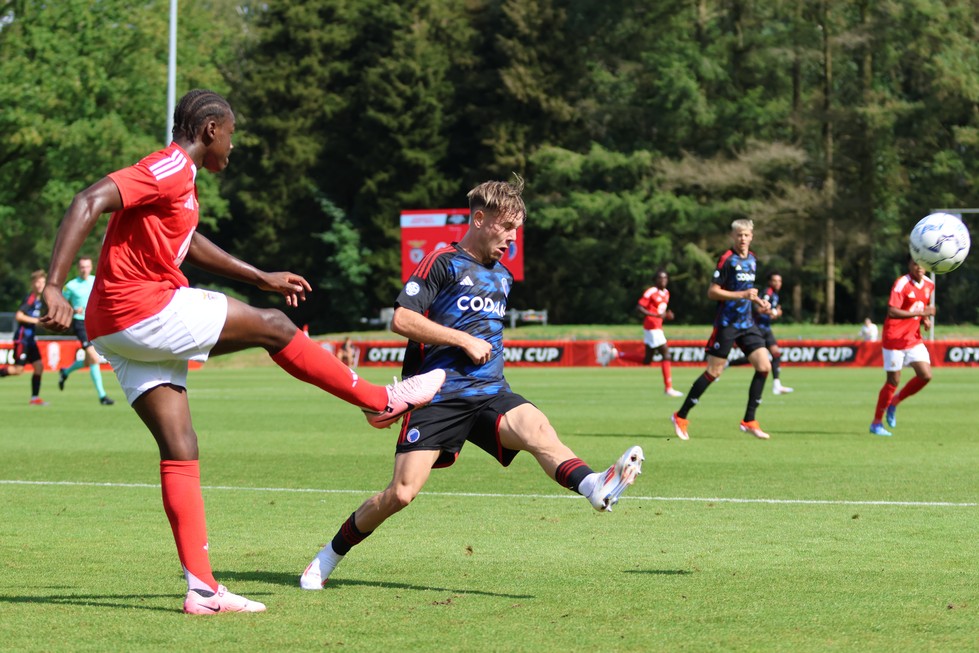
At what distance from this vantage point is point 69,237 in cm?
548

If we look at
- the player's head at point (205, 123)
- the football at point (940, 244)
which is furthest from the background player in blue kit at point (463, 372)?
the football at point (940, 244)

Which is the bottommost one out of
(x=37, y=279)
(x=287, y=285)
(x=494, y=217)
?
(x=37, y=279)

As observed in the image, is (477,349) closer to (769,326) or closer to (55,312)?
(55,312)

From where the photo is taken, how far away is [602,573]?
277 inches

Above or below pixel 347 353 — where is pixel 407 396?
above

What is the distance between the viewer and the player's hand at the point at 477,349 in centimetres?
644

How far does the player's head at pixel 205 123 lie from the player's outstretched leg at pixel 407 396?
1291 millimetres

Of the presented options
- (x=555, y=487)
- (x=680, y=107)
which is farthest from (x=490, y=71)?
(x=555, y=487)

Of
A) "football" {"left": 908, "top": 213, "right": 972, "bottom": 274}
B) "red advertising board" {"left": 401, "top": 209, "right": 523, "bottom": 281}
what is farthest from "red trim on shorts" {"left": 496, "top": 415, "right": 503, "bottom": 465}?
"red advertising board" {"left": 401, "top": 209, "right": 523, "bottom": 281}

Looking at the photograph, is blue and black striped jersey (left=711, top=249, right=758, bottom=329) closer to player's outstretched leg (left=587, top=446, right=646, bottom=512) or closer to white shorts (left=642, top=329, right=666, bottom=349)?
player's outstretched leg (left=587, top=446, right=646, bottom=512)

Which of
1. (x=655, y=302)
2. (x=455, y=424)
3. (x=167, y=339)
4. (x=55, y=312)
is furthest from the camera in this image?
(x=655, y=302)

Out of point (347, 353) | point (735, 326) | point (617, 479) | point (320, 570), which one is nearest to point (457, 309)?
point (617, 479)

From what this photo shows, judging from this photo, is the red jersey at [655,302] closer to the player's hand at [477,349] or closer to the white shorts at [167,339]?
the player's hand at [477,349]

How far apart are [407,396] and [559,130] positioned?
63588mm
